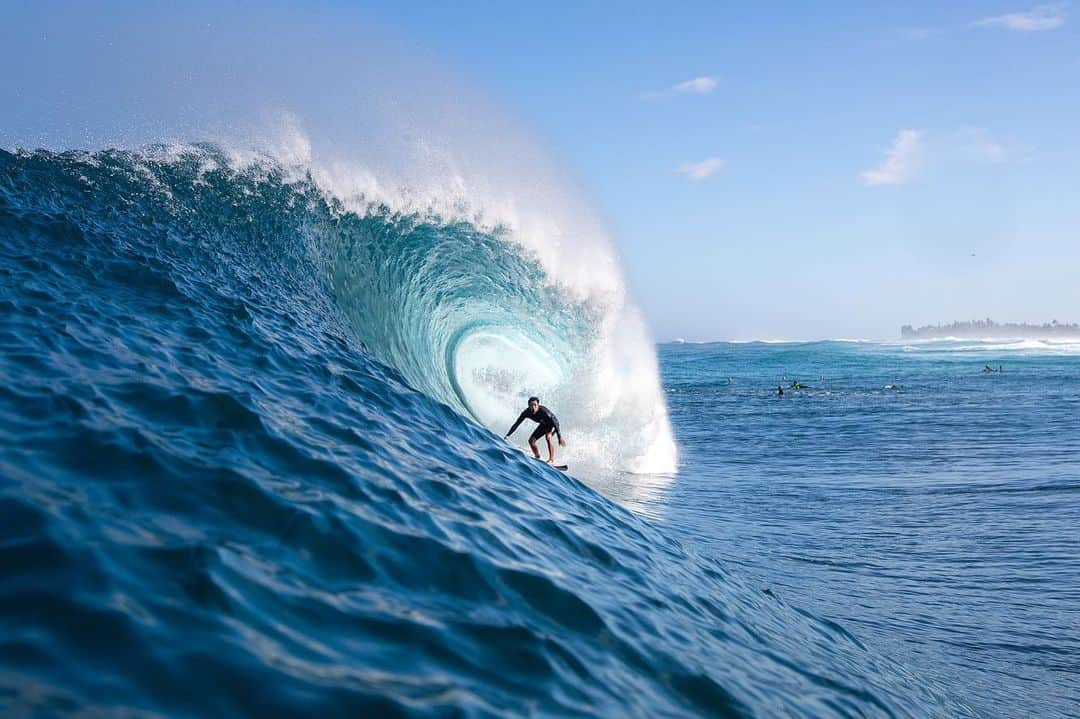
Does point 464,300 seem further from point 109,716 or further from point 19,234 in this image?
point 109,716

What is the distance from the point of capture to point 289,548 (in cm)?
430

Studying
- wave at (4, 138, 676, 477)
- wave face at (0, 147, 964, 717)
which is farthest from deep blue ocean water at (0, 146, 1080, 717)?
wave at (4, 138, 676, 477)

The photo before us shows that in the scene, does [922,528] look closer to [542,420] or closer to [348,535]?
[542,420]

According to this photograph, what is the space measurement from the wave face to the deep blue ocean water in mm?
19

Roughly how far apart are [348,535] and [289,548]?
15.7 inches

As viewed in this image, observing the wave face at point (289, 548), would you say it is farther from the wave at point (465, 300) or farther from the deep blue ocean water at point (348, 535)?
the wave at point (465, 300)

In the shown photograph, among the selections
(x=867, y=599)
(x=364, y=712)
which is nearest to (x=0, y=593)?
(x=364, y=712)

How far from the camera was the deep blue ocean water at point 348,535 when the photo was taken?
334cm

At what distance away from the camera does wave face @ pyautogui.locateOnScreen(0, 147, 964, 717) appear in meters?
3.18

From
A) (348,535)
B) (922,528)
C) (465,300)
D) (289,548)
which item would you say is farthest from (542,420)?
(289,548)

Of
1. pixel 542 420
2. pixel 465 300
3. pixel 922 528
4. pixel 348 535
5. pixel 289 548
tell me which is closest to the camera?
pixel 289 548

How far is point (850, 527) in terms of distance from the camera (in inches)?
474

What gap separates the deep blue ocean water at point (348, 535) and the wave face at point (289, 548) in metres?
0.02

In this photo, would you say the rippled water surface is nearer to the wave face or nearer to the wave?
the wave face
